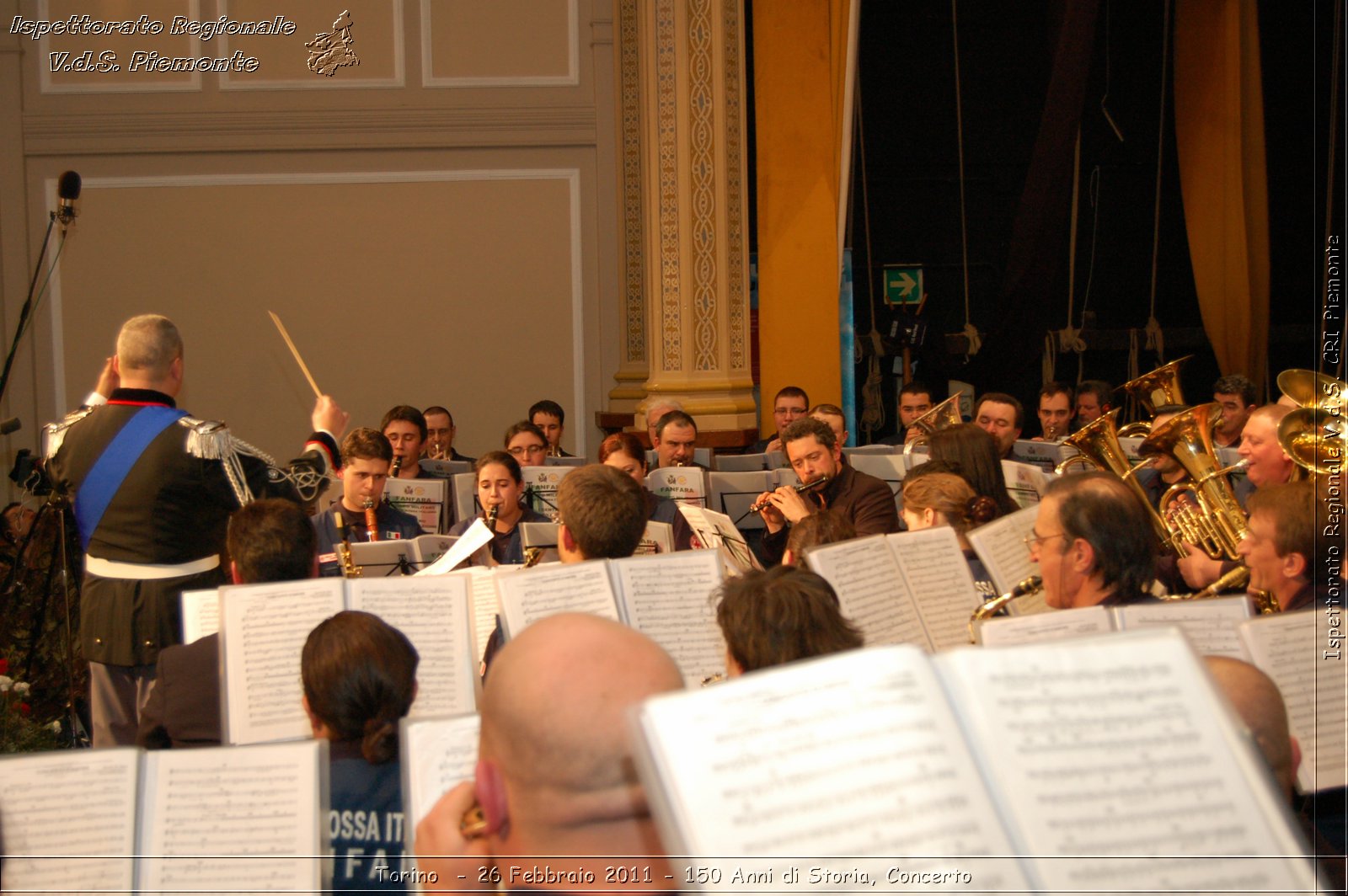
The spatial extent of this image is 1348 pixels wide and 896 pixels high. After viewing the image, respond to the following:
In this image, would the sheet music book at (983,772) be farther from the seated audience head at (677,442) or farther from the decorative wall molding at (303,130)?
the decorative wall molding at (303,130)

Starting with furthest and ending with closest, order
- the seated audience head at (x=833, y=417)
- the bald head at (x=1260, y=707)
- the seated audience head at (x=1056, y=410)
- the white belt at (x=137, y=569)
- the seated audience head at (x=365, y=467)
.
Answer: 1. the seated audience head at (x=1056, y=410)
2. the seated audience head at (x=833, y=417)
3. the seated audience head at (x=365, y=467)
4. the white belt at (x=137, y=569)
5. the bald head at (x=1260, y=707)

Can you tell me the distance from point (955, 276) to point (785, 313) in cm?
391

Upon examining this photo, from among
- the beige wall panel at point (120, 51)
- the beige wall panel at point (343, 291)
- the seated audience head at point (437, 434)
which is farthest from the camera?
the beige wall panel at point (343, 291)

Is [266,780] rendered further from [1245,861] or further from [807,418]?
[807,418]

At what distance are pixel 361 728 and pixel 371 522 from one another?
294cm

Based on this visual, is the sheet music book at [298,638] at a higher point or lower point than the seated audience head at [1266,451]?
lower

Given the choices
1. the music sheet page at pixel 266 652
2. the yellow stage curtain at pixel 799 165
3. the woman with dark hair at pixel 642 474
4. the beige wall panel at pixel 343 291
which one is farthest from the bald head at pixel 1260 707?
the beige wall panel at pixel 343 291

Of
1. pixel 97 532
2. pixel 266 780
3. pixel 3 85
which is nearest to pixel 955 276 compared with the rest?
pixel 3 85

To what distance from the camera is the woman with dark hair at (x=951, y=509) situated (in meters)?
3.84

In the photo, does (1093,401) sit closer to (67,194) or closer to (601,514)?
(601,514)

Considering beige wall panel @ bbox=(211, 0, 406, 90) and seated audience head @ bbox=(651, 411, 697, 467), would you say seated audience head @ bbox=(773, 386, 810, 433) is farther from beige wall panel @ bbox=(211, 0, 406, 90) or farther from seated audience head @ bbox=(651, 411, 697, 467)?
beige wall panel @ bbox=(211, 0, 406, 90)

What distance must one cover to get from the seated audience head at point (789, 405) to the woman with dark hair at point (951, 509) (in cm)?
365

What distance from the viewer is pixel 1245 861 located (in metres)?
1.15

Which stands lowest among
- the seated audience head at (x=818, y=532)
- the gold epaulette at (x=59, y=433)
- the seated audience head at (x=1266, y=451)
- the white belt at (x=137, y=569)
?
the white belt at (x=137, y=569)
